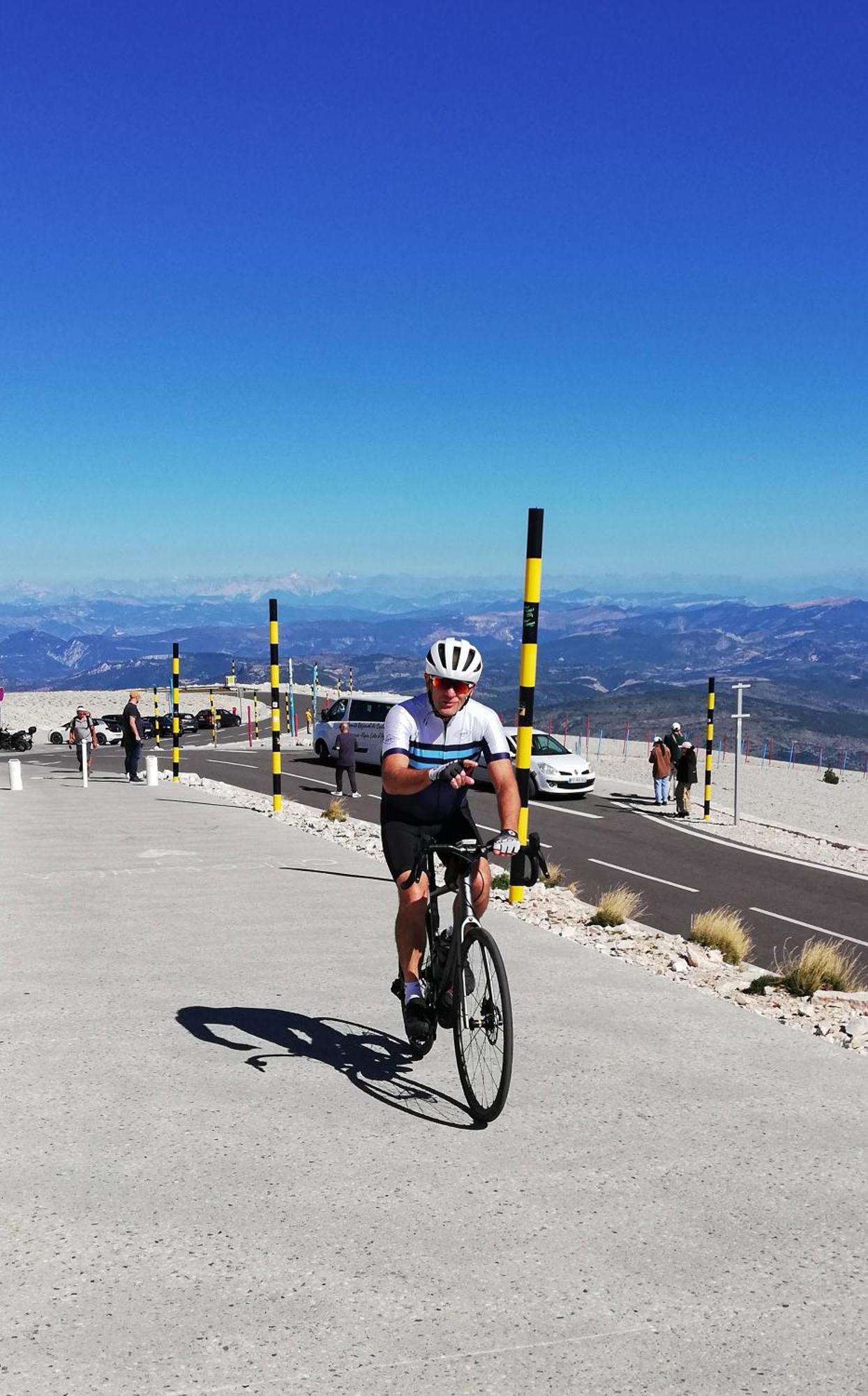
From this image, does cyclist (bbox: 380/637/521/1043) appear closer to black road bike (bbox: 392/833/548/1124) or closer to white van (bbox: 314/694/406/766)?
black road bike (bbox: 392/833/548/1124)

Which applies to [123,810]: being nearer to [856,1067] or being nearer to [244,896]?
[244,896]

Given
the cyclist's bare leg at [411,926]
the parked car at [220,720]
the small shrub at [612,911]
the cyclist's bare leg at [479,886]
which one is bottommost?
the parked car at [220,720]

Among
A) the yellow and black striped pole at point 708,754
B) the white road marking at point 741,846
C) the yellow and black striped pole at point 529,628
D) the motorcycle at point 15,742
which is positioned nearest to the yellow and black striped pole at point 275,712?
the yellow and black striped pole at point 529,628

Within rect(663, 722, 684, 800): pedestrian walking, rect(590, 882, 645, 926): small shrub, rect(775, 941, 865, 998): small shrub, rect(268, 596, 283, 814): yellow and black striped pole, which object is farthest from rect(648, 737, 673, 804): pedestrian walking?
rect(775, 941, 865, 998): small shrub

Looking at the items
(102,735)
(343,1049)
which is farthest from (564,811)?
(102,735)

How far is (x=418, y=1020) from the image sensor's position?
4895mm

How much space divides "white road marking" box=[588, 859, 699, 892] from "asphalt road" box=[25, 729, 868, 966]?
0.02 metres

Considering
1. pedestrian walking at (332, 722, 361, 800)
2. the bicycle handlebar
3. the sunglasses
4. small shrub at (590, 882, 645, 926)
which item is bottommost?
pedestrian walking at (332, 722, 361, 800)

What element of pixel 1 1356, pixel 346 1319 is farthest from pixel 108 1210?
pixel 346 1319

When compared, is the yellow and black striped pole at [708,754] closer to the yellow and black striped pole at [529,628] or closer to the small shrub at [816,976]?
the yellow and black striped pole at [529,628]

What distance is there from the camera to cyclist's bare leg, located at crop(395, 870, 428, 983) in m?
4.79

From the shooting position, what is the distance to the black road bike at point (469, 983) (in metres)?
4.42

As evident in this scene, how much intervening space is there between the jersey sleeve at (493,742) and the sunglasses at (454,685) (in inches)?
5.2

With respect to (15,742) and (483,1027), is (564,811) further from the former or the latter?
(15,742)
